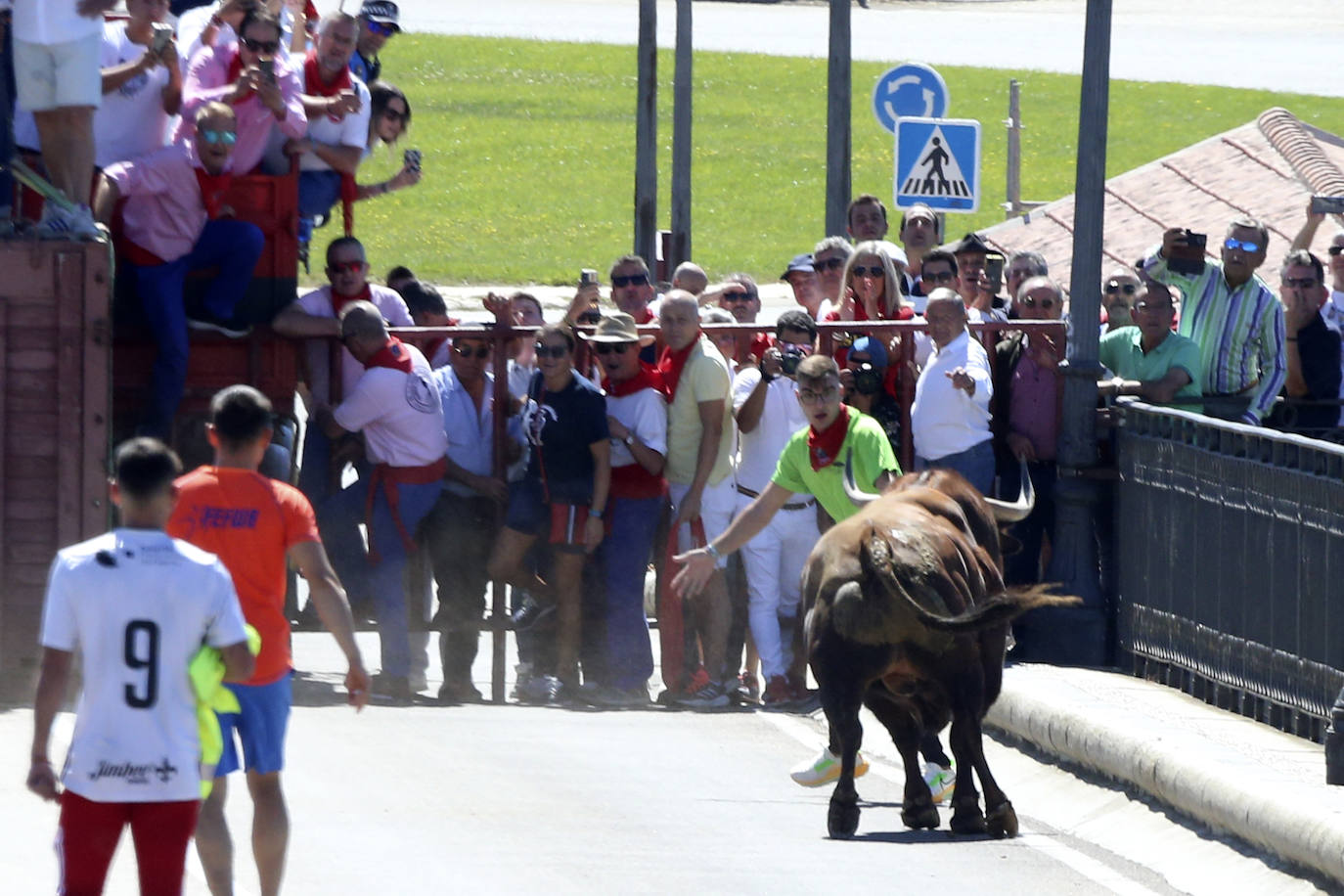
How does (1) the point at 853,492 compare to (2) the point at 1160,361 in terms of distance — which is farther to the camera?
(2) the point at 1160,361

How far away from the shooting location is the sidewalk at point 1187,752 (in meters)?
→ 8.38

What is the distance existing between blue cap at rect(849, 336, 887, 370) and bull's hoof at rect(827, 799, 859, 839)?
391cm

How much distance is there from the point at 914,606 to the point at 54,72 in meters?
4.96

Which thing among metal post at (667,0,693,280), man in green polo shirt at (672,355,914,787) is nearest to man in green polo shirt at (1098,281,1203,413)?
man in green polo shirt at (672,355,914,787)

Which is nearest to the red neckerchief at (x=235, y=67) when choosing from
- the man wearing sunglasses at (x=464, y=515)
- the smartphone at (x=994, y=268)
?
the man wearing sunglasses at (x=464, y=515)

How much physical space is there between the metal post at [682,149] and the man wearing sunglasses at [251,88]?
742 cm

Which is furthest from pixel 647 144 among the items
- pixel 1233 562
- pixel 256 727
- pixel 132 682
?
pixel 132 682

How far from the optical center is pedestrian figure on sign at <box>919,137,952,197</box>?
17172mm

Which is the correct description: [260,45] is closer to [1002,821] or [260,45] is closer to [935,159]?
[1002,821]

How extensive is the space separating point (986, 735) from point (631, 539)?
220 centimetres

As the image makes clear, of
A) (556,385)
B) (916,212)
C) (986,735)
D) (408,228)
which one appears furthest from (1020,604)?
(408,228)

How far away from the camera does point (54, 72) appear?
11.0 metres

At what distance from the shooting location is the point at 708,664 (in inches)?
490

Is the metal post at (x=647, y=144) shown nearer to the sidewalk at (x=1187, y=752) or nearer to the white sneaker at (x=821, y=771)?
the sidewalk at (x=1187, y=752)
